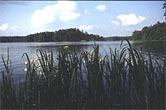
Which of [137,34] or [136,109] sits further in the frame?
[137,34]

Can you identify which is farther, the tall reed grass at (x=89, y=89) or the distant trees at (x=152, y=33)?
the distant trees at (x=152, y=33)

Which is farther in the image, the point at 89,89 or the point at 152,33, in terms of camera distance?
the point at 152,33

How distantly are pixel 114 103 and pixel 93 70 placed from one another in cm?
99

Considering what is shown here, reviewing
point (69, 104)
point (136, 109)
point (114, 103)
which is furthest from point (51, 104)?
point (136, 109)

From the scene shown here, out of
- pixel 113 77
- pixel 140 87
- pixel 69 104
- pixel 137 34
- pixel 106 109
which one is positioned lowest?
pixel 106 109

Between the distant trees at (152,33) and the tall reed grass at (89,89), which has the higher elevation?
the distant trees at (152,33)

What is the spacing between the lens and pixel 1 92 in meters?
2.79

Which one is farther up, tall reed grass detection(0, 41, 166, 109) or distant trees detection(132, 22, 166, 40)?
distant trees detection(132, 22, 166, 40)

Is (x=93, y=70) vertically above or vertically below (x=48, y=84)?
above

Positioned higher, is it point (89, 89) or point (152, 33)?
point (152, 33)

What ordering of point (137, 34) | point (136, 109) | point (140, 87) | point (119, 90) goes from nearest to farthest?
1. point (140, 87)
2. point (136, 109)
3. point (119, 90)
4. point (137, 34)

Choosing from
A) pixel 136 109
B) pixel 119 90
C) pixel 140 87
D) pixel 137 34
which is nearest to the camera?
pixel 140 87

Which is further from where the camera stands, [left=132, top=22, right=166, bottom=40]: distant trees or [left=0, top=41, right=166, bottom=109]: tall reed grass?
[left=132, top=22, right=166, bottom=40]: distant trees

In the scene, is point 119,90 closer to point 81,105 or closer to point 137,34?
point 81,105
